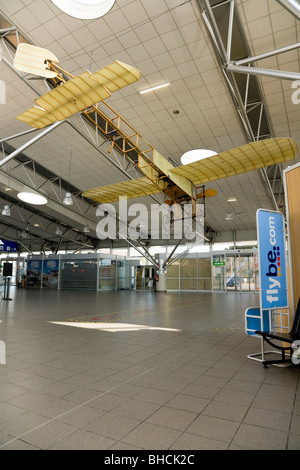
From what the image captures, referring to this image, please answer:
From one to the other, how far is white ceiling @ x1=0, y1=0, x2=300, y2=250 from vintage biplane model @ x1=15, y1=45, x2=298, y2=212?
3.42 ft

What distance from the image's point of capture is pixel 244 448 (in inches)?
79.0

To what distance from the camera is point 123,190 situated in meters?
15.7

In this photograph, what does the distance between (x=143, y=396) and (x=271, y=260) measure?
2.75 m

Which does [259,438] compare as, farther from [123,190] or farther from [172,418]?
[123,190]

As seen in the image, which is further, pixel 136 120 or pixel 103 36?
pixel 136 120

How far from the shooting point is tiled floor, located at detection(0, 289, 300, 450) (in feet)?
6.98

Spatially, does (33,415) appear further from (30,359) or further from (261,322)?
(261,322)

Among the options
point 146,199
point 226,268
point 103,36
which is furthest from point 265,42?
point 226,268

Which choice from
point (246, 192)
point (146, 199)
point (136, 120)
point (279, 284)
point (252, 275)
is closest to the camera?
point (279, 284)

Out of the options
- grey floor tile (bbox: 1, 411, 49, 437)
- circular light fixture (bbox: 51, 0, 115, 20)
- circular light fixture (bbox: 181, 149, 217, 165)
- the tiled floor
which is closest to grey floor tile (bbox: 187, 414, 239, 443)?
the tiled floor

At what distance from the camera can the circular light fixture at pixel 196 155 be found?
12203mm

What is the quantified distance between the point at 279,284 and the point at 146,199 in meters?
19.4

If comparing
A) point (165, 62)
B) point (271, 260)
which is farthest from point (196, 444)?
point (165, 62)

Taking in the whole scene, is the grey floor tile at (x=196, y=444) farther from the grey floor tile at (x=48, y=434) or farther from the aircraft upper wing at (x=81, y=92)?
the aircraft upper wing at (x=81, y=92)
